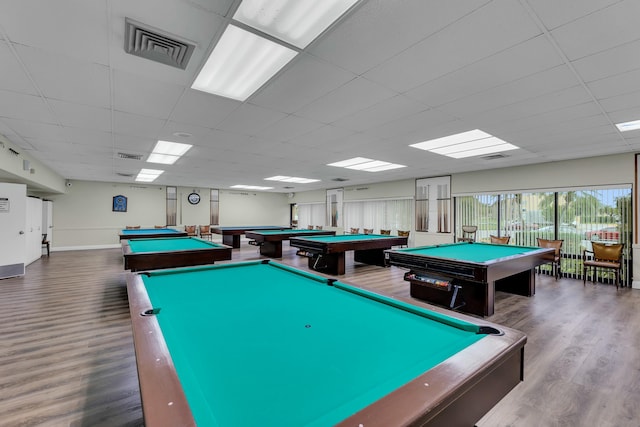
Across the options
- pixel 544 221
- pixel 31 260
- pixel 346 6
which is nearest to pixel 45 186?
pixel 31 260

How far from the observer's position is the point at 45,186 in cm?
716

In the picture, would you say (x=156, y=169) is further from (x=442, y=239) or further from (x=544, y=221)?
(x=544, y=221)

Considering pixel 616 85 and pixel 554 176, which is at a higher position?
pixel 616 85

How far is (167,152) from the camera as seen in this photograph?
561 centimetres

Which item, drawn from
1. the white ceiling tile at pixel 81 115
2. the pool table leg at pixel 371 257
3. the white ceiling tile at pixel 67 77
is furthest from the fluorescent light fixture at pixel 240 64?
the pool table leg at pixel 371 257

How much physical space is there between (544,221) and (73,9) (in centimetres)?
827

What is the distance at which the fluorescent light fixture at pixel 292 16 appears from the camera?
165 cm

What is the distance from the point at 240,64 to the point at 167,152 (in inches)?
157

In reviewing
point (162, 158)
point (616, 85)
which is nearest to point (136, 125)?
point (162, 158)

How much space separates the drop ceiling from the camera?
5.71ft

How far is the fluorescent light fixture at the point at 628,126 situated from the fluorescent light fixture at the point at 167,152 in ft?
20.6

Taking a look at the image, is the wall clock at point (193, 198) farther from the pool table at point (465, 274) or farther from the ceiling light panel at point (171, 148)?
the pool table at point (465, 274)

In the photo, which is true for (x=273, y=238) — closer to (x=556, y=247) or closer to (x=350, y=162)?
(x=350, y=162)

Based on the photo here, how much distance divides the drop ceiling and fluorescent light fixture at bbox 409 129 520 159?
0.23m
